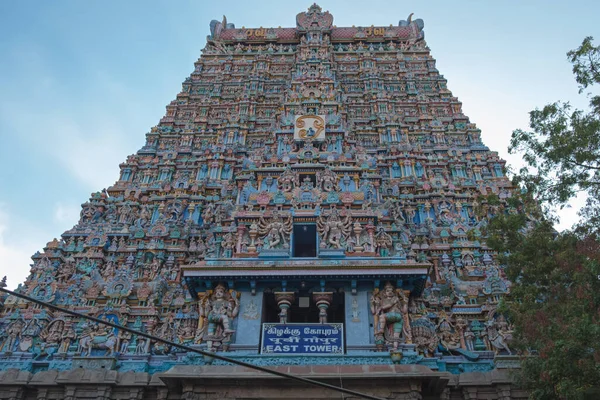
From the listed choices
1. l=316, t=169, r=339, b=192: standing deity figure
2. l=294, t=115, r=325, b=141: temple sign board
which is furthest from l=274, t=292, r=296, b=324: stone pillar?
l=294, t=115, r=325, b=141: temple sign board

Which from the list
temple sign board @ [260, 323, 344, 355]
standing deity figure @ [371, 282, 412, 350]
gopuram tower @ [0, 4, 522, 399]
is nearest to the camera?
temple sign board @ [260, 323, 344, 355]

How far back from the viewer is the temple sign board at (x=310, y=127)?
21000mm

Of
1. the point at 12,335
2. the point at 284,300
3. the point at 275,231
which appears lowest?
the point at 12,335

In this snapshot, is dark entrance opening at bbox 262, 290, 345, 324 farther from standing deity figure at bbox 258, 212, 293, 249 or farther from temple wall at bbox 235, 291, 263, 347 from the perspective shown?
standing deity figure at bbox 258, 212, 293, 249

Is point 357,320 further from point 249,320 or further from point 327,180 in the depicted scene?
point 327,180

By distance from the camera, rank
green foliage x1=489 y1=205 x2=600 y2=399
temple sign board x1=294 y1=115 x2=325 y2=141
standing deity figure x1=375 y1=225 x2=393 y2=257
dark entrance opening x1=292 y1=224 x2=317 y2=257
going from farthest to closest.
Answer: temple sign board x1=294 y1=115 x2=325 y2=141 < dark entrance opening x1=292 y1=224 x2=317 y2=257 < standing deity figure x1=375 y1=225 x2=393 y2=257 < green foliage x1=489 y1=205 x2=600 y2=399

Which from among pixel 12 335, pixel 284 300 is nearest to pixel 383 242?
pixel 284 300

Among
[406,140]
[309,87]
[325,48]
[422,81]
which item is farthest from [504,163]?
[325,48]

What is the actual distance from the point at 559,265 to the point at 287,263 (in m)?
7.42

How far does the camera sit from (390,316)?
13.7m

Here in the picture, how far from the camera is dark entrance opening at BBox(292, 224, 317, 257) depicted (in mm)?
16914

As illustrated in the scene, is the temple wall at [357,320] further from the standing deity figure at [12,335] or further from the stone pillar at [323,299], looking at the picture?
the standing deity figure at [12,335]

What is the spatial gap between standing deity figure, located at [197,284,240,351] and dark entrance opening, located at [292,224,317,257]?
3208 millimetres

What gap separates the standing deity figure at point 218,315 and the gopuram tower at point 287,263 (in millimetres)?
63
